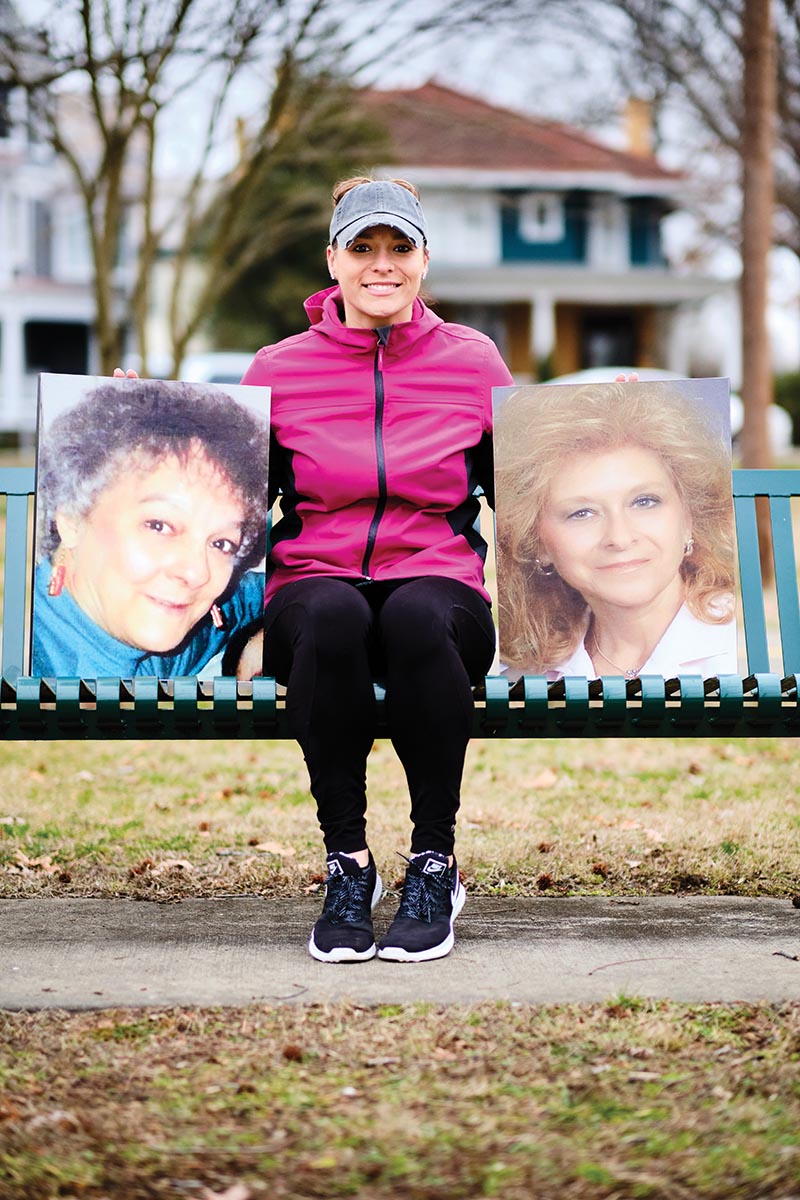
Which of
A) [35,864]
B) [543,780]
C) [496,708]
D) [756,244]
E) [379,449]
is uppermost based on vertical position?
[756,244]

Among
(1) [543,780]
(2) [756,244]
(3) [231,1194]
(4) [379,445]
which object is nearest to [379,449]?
(4) [379,445]

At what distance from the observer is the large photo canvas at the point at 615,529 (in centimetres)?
364

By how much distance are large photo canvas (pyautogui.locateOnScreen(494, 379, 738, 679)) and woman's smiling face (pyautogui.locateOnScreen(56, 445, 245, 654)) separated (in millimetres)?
687

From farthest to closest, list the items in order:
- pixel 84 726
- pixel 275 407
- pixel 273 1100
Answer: pixel 275 407 < pixel 84 726 < pixel 273 1100

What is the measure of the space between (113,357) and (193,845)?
1127 cm

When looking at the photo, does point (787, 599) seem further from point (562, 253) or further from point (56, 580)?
point (562, 253)

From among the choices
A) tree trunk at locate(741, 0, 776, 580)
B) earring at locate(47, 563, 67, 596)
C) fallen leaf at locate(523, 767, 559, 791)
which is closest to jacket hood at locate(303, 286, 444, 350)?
earring at locate(47, 563, 67, 596)

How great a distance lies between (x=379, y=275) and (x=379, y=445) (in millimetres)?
430

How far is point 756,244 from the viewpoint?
1005 centimetres

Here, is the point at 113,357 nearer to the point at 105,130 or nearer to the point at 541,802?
the point at 105,130

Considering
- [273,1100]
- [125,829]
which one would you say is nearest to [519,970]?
[273,1100]

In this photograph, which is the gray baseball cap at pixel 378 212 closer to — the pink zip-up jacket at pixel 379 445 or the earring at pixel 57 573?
the pink zip-up jacket at pixel 379 445

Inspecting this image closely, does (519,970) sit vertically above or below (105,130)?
below

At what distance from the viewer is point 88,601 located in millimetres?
3625
